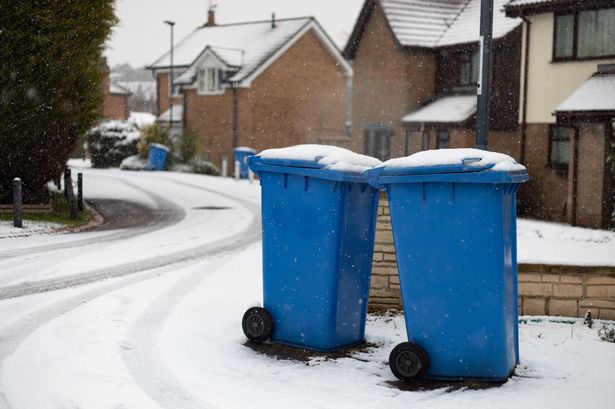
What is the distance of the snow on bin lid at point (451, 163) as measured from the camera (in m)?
5.64

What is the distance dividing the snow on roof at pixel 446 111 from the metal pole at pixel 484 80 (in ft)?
50.8

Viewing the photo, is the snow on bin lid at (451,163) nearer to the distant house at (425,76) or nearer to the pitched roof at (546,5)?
the pitched roof at (546,5)

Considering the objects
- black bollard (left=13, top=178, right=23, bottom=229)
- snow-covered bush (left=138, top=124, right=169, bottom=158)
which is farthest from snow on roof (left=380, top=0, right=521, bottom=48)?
black bollard (left=13, top=178, right=23, bottom=229)

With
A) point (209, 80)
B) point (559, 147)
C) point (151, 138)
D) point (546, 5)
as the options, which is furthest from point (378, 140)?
point (151, 138)

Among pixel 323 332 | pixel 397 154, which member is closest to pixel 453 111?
pixel 397 154

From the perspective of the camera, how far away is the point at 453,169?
5.69 m

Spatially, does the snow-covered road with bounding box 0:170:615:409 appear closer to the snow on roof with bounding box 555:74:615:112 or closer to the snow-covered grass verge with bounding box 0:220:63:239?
the snow-covered grass verge with bounding box 0:220:63:239

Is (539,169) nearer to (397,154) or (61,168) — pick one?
(397,154)

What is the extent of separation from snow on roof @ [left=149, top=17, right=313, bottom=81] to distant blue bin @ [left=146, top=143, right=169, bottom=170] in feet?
15.0

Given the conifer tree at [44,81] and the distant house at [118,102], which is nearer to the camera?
the conifer tree at [44,81]

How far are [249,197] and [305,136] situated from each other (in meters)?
16.5

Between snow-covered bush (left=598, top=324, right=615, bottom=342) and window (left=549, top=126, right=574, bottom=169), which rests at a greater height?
window (left=549, top=126, right=574, bottom=169)

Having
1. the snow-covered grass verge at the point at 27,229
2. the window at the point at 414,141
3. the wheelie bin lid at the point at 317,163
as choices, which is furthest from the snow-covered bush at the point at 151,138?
the wheelie bin lid at the point at 317,163

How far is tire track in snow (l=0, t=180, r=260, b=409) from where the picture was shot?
5.61 metres
